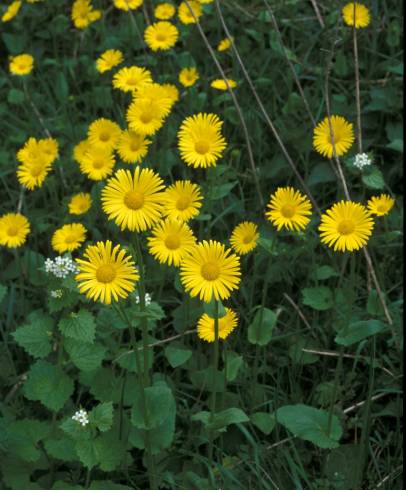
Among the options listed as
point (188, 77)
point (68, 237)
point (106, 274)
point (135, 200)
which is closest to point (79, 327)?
point (106, 274)

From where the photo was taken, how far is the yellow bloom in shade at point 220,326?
214 cm

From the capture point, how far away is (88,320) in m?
1.97

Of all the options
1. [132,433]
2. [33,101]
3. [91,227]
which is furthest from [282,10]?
[132,433]

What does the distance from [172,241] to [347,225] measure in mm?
480

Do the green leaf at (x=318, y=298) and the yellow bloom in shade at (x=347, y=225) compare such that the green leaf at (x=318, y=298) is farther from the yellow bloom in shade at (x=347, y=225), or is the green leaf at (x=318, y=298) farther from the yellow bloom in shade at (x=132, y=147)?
the yellow bloom in shade at (x=132, y=147)

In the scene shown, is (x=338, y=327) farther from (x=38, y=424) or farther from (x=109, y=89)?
(x=109, y=89)

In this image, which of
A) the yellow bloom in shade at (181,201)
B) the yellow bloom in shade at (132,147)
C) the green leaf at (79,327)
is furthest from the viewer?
the yellow bloom in shade at (132,147)

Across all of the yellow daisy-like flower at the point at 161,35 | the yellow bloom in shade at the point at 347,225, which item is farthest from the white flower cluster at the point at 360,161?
the yellow daisy-like flower at the point at 161,35

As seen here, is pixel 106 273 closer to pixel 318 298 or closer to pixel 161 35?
pixel 318 298

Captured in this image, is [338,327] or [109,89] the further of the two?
[109,89]

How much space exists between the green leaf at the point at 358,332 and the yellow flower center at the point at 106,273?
661 millimetres

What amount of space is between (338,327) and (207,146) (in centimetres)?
75

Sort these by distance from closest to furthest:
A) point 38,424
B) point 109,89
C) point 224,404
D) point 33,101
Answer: point 38,424 < point 224,404 < point 109,89 < point 33,101

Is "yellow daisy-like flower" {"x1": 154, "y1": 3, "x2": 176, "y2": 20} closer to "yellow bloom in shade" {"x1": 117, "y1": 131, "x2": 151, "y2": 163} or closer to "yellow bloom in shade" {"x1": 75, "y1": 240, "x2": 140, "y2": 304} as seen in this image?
"yellow bloom in shade" {"x1": 117, "y1": 131, "x2": 151, "y2": 163}
